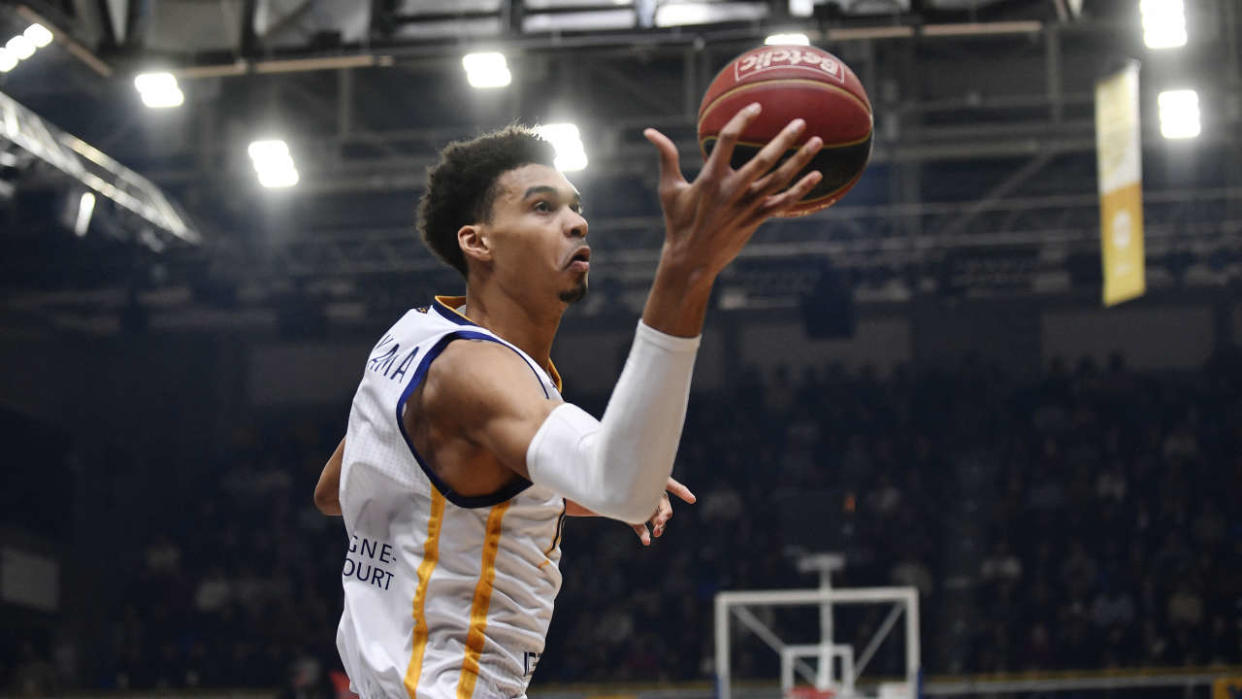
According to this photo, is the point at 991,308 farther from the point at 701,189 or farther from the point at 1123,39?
the point at 701,189

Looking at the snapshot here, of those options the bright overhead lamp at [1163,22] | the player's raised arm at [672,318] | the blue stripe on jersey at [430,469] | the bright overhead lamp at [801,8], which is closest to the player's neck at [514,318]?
the blue stripe on jersey at [430,469]

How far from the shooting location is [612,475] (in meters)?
2.03

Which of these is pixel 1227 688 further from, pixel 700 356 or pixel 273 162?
pixel 700 356

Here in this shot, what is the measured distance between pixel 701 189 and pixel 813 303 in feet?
45.3

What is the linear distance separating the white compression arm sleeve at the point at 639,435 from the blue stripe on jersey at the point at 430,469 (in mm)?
391

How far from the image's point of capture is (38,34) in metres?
9.17

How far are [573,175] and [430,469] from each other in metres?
11.2

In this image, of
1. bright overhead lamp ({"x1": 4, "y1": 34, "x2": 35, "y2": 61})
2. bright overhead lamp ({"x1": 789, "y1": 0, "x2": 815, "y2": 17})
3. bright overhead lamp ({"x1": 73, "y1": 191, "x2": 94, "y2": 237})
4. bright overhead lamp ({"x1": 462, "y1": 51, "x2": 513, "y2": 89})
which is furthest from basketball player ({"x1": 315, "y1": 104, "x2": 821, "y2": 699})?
bright overhead lamp ({"x1": 73, "y1": 191, "x2": 94, "y2": 237})

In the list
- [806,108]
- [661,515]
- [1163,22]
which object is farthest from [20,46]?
[806,108]

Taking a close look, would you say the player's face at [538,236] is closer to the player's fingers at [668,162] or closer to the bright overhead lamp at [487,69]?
the player's fingers at [668,162]

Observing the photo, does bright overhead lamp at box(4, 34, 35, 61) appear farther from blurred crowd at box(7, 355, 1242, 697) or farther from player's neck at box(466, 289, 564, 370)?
player's neck at box(466, 289, 564, 370)

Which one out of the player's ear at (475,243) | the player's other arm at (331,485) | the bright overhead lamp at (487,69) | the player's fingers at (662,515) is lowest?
the player's fingers at (662,515)

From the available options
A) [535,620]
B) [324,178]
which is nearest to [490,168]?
[535,620]

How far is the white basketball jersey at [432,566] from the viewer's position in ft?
8.18
